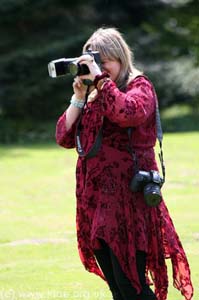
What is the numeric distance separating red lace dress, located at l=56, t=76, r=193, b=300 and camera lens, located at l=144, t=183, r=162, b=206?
0.24 ft

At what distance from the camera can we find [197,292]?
23.1ft

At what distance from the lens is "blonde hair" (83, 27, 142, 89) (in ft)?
16.3

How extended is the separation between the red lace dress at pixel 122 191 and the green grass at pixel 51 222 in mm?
1934

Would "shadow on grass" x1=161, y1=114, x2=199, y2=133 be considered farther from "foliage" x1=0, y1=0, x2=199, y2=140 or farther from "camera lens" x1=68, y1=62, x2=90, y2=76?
"camera lens" x1=68, y1=62, x2=90, y2=76

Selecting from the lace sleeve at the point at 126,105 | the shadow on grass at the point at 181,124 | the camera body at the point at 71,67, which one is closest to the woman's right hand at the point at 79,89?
the camera body at the point at 71,67

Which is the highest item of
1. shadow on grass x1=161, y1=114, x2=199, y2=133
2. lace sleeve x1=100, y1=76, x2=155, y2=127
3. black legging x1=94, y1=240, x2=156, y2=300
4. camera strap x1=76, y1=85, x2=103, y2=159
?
lace sleeve x1=100, y1=76, x2=155, y2=127

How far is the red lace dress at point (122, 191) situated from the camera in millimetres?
4879

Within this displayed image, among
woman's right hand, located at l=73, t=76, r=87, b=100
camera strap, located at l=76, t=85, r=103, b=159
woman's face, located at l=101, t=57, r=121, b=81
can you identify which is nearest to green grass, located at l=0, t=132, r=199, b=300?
camera strap, located at l=76, t=85, r=103, b=159

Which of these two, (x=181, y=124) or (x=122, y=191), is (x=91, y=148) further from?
(x=181, y=124)

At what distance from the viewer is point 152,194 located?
4.89 meters

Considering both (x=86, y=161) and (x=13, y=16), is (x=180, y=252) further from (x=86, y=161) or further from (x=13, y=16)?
(x=13, y=16)

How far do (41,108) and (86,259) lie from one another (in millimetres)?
22222

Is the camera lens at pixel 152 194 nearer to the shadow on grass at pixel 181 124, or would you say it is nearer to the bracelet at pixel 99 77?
the bracelet at pixel 99 77

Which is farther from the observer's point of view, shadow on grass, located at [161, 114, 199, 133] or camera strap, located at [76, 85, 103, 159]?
shadow on grass, located at [161, 114, 199, 133]
